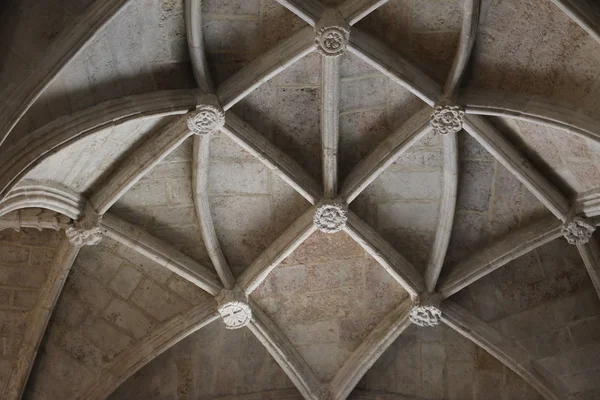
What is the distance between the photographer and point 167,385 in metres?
Result: 15.2

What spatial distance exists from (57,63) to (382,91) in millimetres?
4334

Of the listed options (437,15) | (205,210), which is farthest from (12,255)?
(437,15)

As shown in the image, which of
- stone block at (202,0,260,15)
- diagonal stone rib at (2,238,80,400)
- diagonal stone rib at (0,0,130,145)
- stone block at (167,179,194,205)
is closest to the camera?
diagonal stone rib at (0,0,130,145)

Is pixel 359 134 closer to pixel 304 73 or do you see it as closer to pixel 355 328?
pixel 304 73

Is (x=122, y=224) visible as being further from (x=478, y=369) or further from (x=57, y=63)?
(x=478, y=369)

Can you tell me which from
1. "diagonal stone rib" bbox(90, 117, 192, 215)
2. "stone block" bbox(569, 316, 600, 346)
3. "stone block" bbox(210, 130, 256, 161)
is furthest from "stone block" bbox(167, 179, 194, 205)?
"stone block" bbox(569, 316, 600, 346)

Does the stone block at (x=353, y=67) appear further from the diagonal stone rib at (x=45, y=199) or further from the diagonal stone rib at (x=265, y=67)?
the diagonal stone rib at (x=45, y=199)

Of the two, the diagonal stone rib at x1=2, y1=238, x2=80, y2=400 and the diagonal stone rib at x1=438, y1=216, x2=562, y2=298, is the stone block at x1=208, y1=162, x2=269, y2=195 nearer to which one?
the diagonal stone rib at x1=2, y1=238, x2=80, y2=400

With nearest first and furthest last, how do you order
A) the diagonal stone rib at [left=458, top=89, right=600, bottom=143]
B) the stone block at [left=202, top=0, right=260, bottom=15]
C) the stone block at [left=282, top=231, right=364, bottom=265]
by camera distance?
the diagonal stone rib at [left=458, top=89, right=600, bottom=143] → the stone block at [left=202, top=0, right=260, bottom=15] → the stone block at [left=282, top=231, right=364, bottom=265]

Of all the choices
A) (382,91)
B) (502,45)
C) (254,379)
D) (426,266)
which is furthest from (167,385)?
(502,45)

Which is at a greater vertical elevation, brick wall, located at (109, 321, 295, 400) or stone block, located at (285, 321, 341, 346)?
stone block, located at (285, 321, 341, 346)

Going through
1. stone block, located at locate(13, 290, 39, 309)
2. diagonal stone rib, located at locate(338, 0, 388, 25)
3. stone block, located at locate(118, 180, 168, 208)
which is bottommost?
stone block, located at locate(13, 290, 39, 309)

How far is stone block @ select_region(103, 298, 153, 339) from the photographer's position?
14.8 metres

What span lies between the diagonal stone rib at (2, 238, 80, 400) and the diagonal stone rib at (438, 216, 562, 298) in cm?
466
